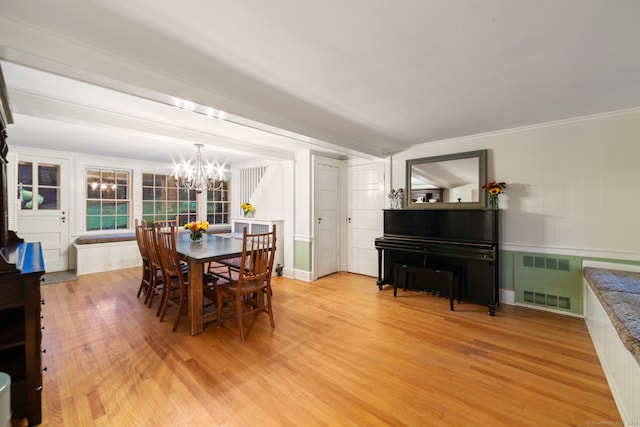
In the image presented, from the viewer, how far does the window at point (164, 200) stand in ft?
19.3

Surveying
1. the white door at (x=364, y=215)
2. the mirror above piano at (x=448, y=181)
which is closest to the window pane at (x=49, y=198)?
the white door at (x=364, y=215)

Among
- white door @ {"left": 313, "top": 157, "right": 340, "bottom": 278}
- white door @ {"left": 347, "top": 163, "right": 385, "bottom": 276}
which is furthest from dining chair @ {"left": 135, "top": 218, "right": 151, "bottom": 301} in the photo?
white door @ {"left": 347, "top": 163, "right": 385, "bottom": 276}

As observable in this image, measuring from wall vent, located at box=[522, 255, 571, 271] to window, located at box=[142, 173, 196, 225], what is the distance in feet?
21.8

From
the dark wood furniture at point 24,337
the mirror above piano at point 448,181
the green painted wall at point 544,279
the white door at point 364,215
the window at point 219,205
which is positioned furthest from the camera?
the window at point 219,205

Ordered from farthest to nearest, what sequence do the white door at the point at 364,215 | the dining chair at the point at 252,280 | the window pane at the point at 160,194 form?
the window pane at the point at 160,194 → the white door at the point at 364,215 → the dining chair at the point at 252,280

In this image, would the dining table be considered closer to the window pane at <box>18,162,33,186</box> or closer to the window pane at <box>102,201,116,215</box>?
the window pane at <box>102,201,116,215</box>

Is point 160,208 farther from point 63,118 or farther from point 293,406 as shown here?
point 293,406

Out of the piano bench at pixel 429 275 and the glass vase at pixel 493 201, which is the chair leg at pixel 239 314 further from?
the glass vase at pixel 493 201

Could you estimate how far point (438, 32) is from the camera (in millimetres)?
1515

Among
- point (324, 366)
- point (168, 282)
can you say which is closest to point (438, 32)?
point (324, 366)

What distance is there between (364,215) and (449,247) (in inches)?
68.2

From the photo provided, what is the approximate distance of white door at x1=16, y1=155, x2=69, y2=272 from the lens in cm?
460

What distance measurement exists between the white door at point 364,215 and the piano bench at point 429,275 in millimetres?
833

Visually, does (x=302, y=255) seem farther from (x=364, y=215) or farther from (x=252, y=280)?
(x=252, y=280)
